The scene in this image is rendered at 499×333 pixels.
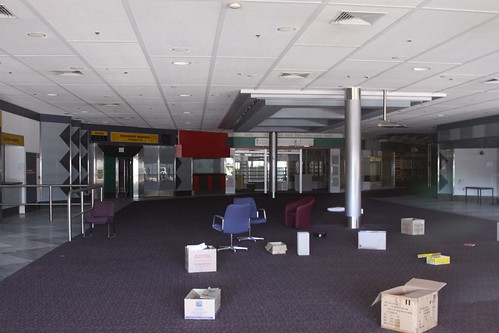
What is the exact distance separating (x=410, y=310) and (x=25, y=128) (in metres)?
12.5

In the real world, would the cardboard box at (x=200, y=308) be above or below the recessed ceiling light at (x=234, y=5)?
below

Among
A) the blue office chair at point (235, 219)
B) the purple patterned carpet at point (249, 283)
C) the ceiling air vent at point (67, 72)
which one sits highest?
the ceiling air vent at point (67, 72)

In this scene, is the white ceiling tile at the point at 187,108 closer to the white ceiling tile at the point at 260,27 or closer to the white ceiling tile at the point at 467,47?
the white ceiling tile at the point at 260,27

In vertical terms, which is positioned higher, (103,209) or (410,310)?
(103,209)

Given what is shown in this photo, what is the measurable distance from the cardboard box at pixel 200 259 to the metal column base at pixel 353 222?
16.2 ft

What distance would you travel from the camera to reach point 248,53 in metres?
6.97

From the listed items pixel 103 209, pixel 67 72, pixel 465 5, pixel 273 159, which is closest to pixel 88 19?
pixel 67 72

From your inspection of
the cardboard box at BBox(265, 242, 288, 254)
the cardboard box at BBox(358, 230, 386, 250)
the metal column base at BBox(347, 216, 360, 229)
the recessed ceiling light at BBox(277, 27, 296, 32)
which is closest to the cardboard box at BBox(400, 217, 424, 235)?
the metal column base at BBox(347, 216, 360, 229)

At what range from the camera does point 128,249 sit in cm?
763

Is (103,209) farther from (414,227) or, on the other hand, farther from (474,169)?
(474,169)

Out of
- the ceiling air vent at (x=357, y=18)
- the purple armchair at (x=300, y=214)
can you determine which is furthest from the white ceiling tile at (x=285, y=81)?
the ceiling air vent at (x=357, y=18)

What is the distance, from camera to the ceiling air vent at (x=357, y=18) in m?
5.21

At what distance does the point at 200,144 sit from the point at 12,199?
973cm

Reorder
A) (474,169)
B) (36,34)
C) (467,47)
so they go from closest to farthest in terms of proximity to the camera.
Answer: (36,34) → (467,47) → (474,169)
